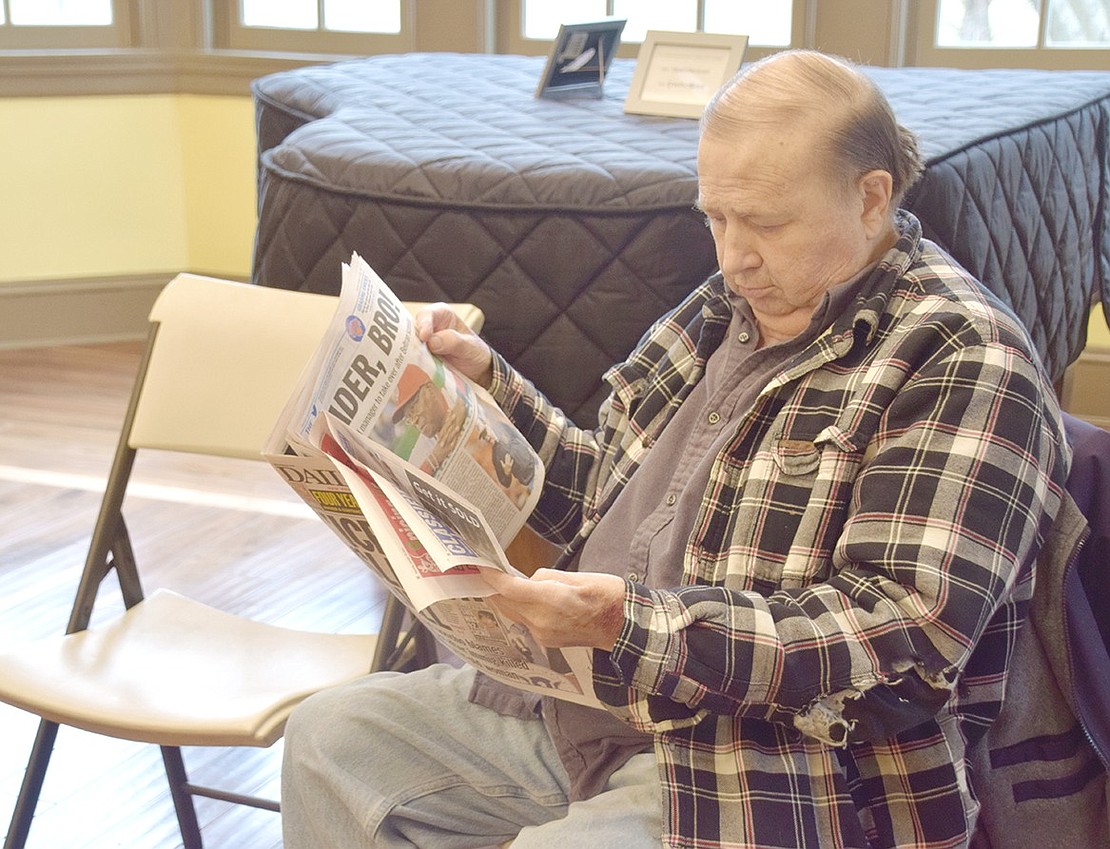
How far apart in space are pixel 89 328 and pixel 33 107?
2.59ft

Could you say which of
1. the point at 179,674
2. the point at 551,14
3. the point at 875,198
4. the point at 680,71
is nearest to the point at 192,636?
the point at 179,674

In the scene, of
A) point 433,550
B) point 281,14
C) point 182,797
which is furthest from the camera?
point 281,14

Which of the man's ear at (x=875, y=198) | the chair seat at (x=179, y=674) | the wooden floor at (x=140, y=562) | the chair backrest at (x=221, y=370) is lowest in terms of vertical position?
the wooden floor at (x=140, y=562)

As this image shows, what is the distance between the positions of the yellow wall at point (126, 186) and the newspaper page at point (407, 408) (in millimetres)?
3513

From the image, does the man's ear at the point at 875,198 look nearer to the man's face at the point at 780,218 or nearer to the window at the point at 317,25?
the man's face at the point at 780,218

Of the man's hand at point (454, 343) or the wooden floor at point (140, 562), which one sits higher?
the man's hand at point (454, 343)

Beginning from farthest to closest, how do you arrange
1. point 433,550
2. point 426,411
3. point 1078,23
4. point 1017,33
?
point 1017,33 < point 1078,23 < point 426,411 < point 433,550

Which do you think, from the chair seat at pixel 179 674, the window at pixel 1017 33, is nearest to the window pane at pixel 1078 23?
the window at pixel 1017 33

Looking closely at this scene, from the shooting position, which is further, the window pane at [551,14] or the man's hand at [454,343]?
the window pane at [551,14]

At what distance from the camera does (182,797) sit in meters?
1.87

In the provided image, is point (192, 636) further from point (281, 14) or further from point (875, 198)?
point (281, 14)

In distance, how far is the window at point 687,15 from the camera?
4.05 meters

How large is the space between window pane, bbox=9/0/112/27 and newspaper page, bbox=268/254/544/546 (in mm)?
3781

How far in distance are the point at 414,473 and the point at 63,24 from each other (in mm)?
4146
